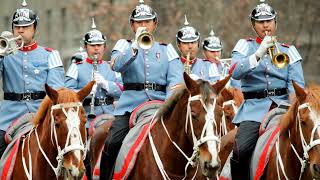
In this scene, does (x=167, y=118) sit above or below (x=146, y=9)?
below

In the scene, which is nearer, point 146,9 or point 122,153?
point 122,153

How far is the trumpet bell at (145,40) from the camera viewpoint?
17.6 m

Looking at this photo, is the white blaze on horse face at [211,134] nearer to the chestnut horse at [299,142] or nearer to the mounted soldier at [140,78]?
the chestnut horse at [299,142]

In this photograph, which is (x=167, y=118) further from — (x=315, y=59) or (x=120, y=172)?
(x=315, y=59)

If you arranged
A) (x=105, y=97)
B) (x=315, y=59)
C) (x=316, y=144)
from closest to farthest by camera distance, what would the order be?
(x=316, y=144) < (x=105, y=97) < (x=315, y=59)

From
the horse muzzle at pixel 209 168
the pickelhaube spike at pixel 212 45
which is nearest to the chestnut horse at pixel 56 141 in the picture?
the horse muzzle at pixel 209 168

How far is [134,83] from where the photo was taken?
19.0 meters

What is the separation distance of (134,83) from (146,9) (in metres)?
1.10

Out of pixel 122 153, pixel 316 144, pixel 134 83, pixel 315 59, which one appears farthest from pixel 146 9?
pixel 315 59

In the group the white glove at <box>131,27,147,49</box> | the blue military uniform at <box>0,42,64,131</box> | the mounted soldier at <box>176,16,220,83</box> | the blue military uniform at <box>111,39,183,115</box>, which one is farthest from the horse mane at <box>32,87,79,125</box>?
the mounted soldier at <box>176,16,220,83</box>

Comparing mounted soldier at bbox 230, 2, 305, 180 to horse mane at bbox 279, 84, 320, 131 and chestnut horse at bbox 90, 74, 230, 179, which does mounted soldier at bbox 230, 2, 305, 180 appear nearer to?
horse mane at bbox 279, 84, 320, 131

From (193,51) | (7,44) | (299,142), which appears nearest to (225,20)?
(193,51)

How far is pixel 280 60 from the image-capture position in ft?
56.4

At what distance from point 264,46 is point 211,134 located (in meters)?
1.88
